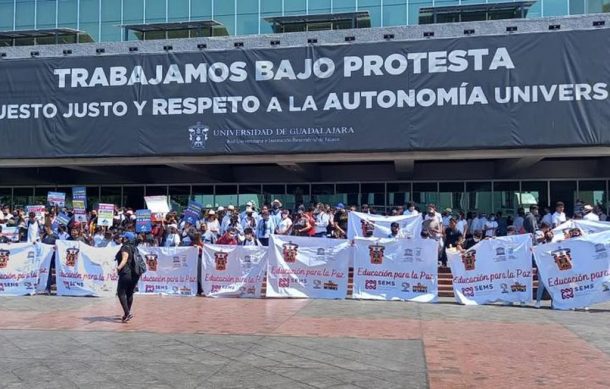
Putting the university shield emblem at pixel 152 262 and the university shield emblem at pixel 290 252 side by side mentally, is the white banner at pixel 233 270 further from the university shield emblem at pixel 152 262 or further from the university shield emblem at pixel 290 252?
the university shield emblem at pixel 152 262

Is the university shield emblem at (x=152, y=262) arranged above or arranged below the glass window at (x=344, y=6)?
below

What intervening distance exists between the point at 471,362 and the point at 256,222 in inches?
419

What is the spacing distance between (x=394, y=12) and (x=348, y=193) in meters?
9.61

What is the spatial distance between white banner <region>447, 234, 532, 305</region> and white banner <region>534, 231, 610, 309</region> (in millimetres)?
369

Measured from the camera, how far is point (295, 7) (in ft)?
97.1

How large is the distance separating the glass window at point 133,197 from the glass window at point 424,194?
35.8 ft

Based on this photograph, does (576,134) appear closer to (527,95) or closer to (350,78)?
(527,95)

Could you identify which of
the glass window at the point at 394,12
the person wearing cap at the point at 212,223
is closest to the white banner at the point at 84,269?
the person wearing cap at the point at 212,223

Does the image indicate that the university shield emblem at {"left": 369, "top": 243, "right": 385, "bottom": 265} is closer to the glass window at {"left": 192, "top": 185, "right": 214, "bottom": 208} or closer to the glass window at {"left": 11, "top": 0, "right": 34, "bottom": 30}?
the glass window at {"left": 192, "top": 185, "right": 214, "bottom": 208}

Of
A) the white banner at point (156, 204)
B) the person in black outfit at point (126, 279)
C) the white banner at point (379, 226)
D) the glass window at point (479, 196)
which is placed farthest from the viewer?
the glass window at point (479, 196)

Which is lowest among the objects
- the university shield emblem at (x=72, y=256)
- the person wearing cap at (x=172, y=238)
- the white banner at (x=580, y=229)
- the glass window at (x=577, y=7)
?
the university shield emblem at (x=72, y=256)

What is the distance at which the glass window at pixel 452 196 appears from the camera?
23344 millimetres

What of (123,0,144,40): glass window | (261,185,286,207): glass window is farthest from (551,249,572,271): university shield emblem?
(123,0,144,40): glass window

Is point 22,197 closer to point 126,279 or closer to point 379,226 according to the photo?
point 379,226
